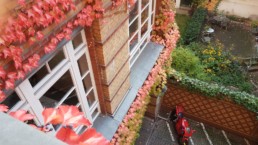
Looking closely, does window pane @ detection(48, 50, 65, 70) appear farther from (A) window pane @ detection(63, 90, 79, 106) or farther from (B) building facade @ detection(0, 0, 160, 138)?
(A) window pane @ detection(63, 90, 79, 106)

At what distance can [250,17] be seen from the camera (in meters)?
15.5

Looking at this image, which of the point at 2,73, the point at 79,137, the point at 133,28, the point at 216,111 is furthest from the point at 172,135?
the point at 79,137

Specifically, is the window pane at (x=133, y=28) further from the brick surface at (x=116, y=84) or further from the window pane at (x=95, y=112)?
the window pane at (x=95, y=112)

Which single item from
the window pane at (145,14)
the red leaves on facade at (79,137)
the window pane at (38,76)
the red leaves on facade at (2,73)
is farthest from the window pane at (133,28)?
the red leaves on facade at (79,137)

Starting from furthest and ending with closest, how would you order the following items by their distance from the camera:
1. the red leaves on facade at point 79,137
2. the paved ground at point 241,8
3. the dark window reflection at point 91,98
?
the paved ground at point 241,8
the dark window reflection at point 91,98
the red leaves on facade at point 79,137

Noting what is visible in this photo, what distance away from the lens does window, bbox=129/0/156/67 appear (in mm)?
5191

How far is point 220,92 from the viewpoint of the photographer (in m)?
8.17

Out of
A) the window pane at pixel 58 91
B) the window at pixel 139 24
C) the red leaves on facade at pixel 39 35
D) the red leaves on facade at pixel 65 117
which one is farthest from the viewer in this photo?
the window at pixel 139 24

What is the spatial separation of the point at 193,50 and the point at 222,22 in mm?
4064

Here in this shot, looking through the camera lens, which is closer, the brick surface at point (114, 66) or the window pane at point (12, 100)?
the window pane at point (12, 100)

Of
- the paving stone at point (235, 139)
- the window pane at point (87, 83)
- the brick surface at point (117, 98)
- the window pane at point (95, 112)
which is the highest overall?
the window pane at point (87, 83)

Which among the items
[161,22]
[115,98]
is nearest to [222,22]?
[161,22]

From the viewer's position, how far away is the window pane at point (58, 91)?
3.77 metres

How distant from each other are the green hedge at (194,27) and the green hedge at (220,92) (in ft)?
17.0
